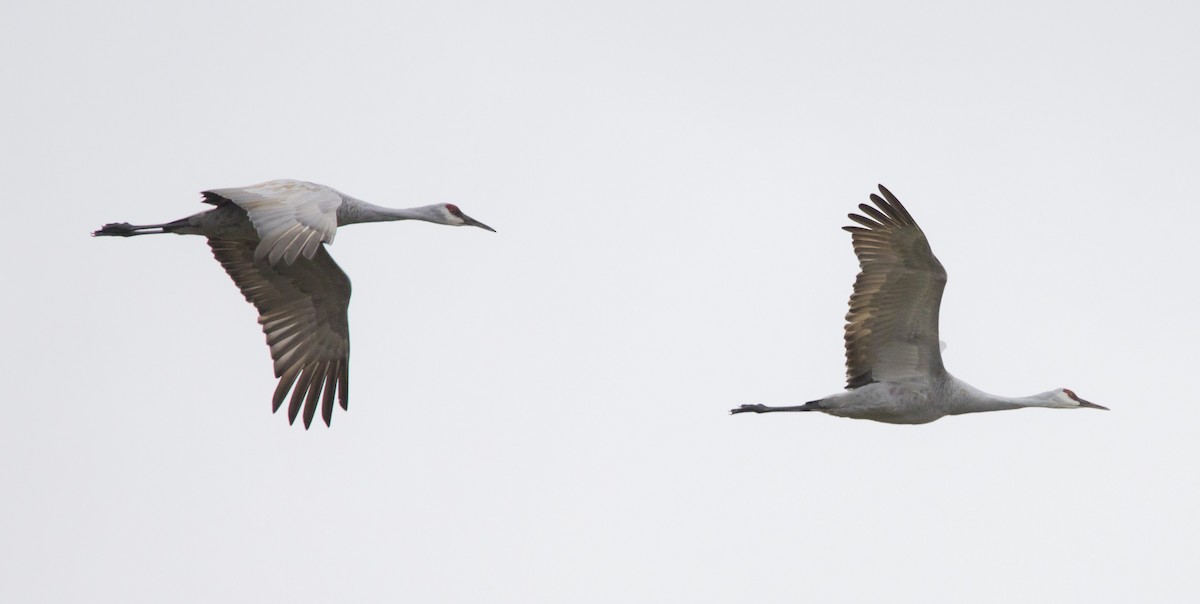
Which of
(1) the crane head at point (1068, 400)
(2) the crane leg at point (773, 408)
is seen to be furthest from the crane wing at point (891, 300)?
(1) the crane head at point (1068, 400)

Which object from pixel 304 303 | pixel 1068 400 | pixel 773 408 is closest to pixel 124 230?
pixel 304 303

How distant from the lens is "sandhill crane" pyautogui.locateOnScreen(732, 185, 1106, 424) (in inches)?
621

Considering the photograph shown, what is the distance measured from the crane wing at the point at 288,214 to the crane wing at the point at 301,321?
5.51 feet

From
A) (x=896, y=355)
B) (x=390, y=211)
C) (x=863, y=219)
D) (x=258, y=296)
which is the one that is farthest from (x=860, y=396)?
(x=258, y=296)

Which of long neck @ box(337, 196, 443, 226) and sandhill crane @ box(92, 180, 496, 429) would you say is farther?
sandhill crane @ box(92, 180, 496, 429)

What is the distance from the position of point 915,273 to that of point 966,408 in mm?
1679

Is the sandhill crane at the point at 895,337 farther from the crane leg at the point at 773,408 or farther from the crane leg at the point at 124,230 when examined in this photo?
the crane leg at the point at 124,230

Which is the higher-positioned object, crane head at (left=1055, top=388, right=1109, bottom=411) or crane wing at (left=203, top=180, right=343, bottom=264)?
crane wing at (left=203, top=180, right=343, bottom=264)

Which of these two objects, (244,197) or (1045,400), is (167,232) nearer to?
(244,197)

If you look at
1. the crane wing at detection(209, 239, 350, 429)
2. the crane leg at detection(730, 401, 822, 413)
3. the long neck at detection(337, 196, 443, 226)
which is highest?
the long neck at detection(337, 196, 443, 226)

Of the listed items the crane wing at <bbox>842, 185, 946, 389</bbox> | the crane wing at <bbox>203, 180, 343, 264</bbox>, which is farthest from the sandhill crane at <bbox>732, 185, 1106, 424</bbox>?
the crane wing at <bbox>203, 180, 343, 264</bbox>

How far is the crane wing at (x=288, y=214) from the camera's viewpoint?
14469 millimetres

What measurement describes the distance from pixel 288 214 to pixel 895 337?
6.13 m

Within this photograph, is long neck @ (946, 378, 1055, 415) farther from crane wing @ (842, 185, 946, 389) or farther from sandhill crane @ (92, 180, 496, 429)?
sandhill crane @ (92, 180, 496, 429)
